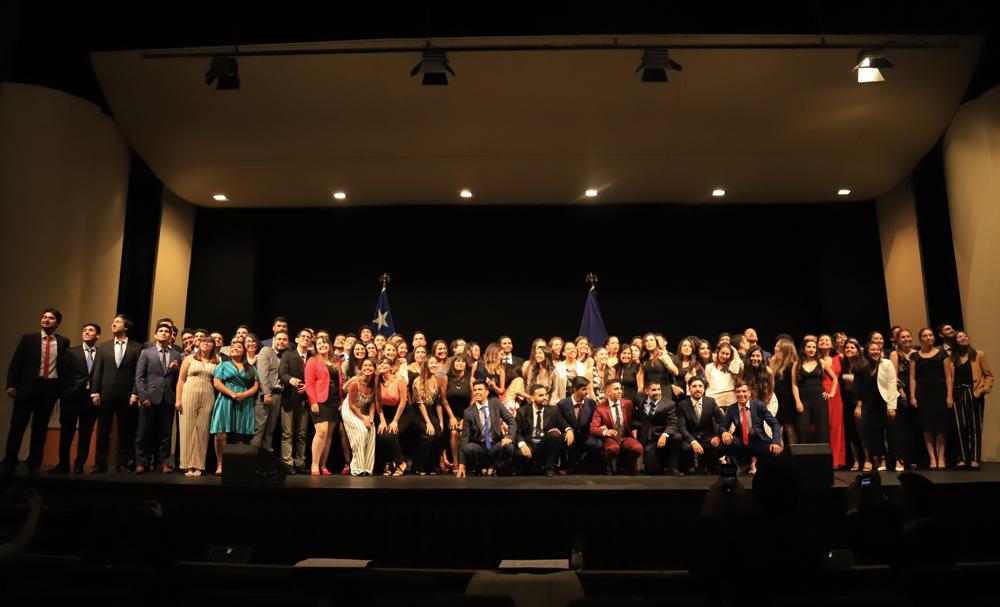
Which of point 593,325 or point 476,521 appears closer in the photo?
point 476,521

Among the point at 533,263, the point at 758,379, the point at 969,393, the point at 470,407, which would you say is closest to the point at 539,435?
the point at 470,407

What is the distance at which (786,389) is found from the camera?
727 cm

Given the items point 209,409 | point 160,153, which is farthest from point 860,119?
point 160,153

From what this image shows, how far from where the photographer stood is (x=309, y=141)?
9117 mm

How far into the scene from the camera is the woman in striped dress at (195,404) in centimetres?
674

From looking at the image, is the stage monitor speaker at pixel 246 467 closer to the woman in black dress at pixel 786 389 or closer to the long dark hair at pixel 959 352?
the woman in black dress at pixel 786 389

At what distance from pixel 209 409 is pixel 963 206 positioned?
9528 mm

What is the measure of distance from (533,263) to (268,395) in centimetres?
533

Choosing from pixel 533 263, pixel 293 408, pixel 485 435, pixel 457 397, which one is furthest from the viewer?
pixel 533 263

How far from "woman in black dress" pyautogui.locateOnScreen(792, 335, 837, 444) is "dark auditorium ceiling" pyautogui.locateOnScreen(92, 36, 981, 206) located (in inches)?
131

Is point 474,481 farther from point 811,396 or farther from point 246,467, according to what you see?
point 811,396

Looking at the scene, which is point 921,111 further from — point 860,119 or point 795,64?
point 795,64

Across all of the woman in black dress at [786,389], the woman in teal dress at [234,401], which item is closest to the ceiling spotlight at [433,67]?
the woman in teal dress at [234,401]

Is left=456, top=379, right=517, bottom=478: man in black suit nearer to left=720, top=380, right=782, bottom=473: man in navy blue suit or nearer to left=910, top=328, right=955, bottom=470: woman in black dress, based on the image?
left=720, top=380, right=782, bottom=473: man in navy blue suit
